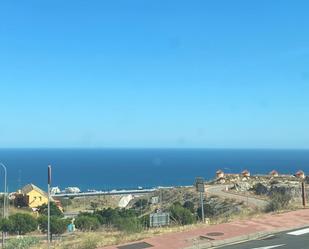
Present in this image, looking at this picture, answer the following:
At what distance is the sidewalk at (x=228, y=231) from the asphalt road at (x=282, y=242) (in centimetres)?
42

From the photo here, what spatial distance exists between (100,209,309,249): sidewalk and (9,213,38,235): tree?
94.7 feet

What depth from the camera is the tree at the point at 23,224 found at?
133 feet

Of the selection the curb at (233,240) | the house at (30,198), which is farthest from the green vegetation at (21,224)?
the house at (30,198)

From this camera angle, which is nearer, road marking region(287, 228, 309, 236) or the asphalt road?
the asphalt road

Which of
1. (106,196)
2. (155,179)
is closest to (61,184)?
(155,179)

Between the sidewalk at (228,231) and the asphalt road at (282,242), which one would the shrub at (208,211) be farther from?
the asphalt road at (282,242)

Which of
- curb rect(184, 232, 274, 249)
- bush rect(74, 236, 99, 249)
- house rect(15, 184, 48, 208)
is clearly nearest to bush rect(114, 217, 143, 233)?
bush rect(74, 236, 99, 249)

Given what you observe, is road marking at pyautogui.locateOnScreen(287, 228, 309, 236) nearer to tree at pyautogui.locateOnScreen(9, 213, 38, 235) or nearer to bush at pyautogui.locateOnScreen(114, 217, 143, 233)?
bush at pyautogui.locateOnScreen(114, 217, 143, 233)

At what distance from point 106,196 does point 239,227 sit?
106004mm

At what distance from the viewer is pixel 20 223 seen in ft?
134

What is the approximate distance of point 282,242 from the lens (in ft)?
39.6

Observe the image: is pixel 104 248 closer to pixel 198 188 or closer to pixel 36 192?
pixel 198 188

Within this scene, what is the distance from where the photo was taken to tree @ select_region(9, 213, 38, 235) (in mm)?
40625

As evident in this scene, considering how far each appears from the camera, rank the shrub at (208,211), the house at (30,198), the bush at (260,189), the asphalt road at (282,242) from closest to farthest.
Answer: the asphalt road at (282,242) → the shrub at (208,211) → the bush at (260,189) → the house at (30,198)
